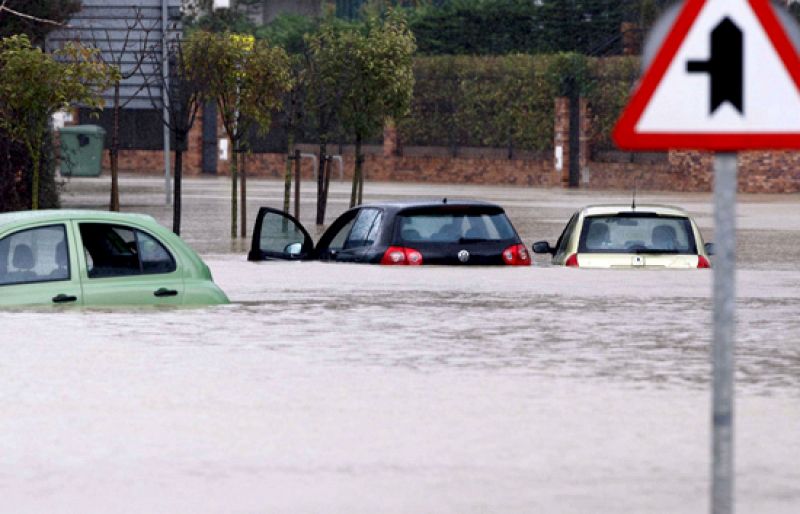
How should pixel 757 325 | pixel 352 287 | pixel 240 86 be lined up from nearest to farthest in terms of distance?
pixel 757 325 < pixel 352 287 < pixel 240 86

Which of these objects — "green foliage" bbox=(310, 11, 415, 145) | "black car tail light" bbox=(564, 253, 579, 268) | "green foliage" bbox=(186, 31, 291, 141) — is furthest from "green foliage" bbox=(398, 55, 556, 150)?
"black car tail light" bbox=(564, 253, 579, 268)

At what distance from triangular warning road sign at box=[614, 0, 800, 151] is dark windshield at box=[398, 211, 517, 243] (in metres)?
13.7

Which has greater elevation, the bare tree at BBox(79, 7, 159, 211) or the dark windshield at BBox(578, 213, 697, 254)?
the bare tree at BBox(79, 7, 159, 211)

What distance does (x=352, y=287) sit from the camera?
2147 cm

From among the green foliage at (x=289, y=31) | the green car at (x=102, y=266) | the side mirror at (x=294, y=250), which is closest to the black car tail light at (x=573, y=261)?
the side mirror at (x=294, y=250)

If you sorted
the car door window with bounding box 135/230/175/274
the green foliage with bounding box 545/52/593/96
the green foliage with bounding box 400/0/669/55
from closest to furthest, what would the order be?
the car door window with bounding box 135/230/175/274, the green foliage with bounding box 545/52/593/96, the green foliage with bounding box 400/0/669/55

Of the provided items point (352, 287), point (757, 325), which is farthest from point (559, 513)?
point (352, 287)

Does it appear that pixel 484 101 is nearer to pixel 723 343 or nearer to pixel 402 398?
pixel 402 398

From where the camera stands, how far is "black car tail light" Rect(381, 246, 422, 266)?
2042 cm

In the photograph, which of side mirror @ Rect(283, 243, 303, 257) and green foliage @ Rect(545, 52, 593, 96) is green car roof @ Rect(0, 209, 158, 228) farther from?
green foliage @ Rect(545, 52, 593, 96)

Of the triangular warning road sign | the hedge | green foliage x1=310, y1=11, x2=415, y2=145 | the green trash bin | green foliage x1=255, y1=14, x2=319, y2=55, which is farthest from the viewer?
green foliage x1=255, y1=14, x2=319, y2=55

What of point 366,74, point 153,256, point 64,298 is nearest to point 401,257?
point 153,256

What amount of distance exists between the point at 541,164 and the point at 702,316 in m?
46.8

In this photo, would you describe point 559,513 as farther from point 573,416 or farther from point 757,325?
point 757,325
